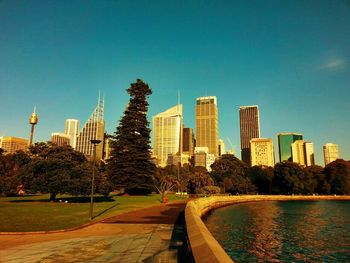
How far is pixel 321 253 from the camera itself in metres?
18.6

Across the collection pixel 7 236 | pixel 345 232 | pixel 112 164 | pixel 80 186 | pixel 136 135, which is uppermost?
pixel 136 135

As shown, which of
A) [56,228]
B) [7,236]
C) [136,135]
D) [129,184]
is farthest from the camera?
[136,135]

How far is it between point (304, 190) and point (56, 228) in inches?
4366

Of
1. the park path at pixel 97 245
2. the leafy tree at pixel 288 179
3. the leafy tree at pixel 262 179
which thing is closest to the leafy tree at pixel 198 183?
the leafy tree at pixel 262 179

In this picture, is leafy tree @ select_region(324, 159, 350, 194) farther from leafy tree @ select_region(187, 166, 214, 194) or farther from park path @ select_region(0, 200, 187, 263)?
park path @ select_region(0, 200, 187, 263)

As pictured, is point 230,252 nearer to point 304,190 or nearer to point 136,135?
point 136,135

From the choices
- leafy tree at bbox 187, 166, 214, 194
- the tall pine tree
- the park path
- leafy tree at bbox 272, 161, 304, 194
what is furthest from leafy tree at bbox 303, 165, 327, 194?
the park path

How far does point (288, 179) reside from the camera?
103250mm

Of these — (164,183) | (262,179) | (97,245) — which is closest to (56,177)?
(97,245)

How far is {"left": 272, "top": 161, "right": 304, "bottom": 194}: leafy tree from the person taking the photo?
103500 mm

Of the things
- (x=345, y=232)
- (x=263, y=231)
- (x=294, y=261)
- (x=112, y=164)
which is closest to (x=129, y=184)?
(x=112, y=164)

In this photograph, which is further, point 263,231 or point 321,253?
point 263,231

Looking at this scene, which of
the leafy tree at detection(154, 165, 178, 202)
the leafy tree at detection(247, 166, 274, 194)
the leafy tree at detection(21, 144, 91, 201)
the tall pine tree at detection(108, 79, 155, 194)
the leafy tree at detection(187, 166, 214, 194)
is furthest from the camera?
the leafy tree at detection(247, 166, 274, 194)

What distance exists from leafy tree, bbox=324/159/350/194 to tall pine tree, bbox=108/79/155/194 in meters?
85.8
